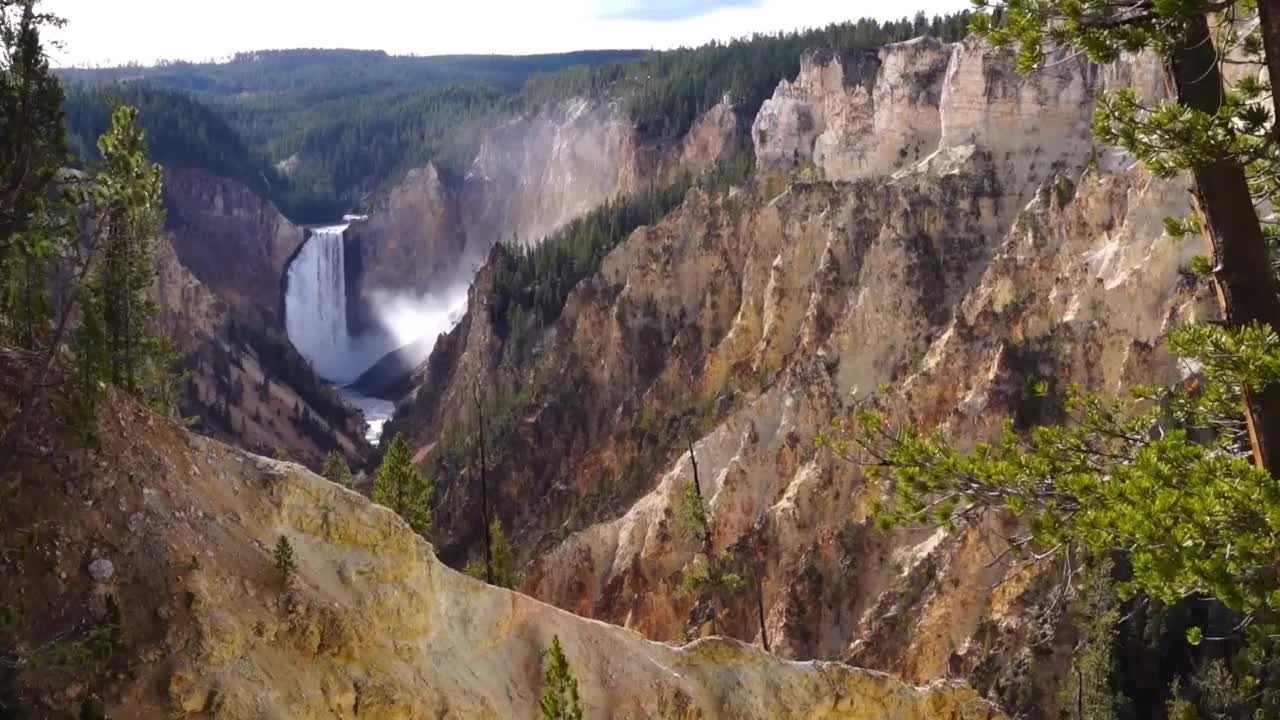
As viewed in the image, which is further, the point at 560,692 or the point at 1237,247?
the point at 560,692

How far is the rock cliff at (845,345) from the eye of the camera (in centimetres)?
3216

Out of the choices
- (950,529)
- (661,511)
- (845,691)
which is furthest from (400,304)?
(950,529)

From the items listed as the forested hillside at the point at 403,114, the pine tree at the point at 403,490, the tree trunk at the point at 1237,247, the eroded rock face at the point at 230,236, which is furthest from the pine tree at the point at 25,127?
the eroded rock face at the point at 230,236

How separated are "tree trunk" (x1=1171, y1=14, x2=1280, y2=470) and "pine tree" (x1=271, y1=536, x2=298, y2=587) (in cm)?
942

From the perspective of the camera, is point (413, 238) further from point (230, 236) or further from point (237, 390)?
point (237, 390)

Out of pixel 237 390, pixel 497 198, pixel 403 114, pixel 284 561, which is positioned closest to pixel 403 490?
pixel 284 561

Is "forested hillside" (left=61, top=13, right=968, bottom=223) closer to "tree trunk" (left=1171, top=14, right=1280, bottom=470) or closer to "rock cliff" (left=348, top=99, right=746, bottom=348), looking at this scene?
"rock cliff" (left=348, top=99, right=746, bottom=348)

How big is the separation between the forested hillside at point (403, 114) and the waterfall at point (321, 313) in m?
16.5

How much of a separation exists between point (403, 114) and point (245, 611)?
158 metres

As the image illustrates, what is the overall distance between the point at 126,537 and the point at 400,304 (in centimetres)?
10607

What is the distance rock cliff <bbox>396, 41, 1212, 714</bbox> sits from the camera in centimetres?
3216

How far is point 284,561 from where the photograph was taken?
12.3m

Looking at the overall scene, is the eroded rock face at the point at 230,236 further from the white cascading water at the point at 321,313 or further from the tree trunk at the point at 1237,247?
the tree trunk at the point at 1237,247

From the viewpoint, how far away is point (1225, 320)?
23.6 ft
